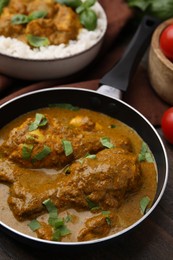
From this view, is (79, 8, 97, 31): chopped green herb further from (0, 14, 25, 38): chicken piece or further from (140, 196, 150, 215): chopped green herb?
(140, 196, 150, 215): chopped green herb

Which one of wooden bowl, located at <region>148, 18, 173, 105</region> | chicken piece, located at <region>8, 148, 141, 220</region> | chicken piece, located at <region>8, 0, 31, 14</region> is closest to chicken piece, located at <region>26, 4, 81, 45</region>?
chicken piece, located at <region>8, 0, 31, 14</region>

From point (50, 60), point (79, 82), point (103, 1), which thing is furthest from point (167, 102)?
point (103, 1)

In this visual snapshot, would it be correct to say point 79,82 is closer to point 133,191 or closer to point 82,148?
point 82,148

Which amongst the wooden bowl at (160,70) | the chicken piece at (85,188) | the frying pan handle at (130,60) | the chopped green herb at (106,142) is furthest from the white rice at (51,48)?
the chicken piece at (85,188)

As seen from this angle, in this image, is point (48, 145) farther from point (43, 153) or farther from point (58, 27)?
point (58, 27)

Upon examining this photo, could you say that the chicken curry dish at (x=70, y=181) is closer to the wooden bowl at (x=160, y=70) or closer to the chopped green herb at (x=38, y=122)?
the chopped green herb at (x=38, y=122)

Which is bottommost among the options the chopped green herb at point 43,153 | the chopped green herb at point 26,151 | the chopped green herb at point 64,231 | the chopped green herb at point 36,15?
the chopped green herb at point 64,231

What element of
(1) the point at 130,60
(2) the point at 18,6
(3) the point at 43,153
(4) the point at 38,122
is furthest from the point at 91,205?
(2) the point at 18,6
